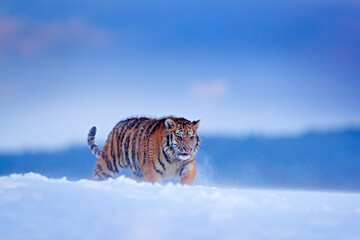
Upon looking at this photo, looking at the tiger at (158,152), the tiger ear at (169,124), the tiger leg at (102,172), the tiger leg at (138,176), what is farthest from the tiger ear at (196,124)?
the tiger leg at (102,172)

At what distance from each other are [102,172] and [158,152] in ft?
2.14

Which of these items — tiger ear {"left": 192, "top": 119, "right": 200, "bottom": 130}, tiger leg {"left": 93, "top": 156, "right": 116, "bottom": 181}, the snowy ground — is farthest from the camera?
tiger leg {"left": 93, "top": 156, "right": 116, "bottom": 181}

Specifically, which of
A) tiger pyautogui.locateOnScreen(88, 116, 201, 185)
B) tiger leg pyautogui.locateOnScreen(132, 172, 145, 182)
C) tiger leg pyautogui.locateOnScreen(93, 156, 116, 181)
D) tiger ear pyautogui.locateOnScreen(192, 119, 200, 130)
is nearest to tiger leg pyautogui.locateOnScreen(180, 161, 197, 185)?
tiger pyautogui.locateOnScreen(88, 116, 201, 185)

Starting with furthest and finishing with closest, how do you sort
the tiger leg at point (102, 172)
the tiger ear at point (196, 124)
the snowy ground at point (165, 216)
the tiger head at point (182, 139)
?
1. the tiger leg at point (102, 172)
2. the tiger ear at point (196, 124)
3. the tiger head at point (182, 139)
4. the snowy ground at point (165, 216)

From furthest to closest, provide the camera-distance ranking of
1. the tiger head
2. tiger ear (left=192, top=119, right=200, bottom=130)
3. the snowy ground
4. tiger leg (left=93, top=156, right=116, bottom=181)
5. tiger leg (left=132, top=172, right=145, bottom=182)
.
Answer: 1. tiger leg (left=93, top=156, right=116, bottom=181)
2. tiger leg (left=132, top=172, right=145, bottom=182)
3. tiger ear (left=192, top=119, right=200, bottom=130)
4. the tiger head
5. the snowy ground

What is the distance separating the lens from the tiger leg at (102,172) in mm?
3816

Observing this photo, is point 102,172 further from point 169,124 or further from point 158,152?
point 169,124

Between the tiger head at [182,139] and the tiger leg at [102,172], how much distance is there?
27.4 inches

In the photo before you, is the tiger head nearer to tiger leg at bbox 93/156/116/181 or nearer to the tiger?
the tiger

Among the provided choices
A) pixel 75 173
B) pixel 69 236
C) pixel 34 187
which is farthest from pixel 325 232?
pixel 75 173

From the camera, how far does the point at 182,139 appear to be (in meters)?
3.40

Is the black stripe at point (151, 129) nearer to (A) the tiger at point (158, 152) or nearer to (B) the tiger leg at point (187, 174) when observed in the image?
(A) the tiger at point (158, 152)

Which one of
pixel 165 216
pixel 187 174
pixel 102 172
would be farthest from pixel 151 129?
pixel 165 216

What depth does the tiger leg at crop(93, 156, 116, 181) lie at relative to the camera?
3.82 meters
